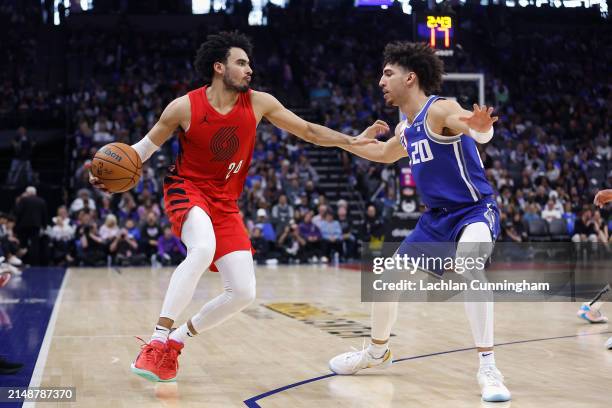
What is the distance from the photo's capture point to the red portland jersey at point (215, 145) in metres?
5.20

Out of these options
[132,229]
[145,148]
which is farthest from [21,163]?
[145,148]

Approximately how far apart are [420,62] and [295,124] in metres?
0.86

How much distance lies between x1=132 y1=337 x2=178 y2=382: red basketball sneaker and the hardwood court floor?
0.07 m

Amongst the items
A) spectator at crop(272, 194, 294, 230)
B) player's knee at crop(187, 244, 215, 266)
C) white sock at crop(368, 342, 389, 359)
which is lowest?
spectator at crop(272, 194, 294, 230)

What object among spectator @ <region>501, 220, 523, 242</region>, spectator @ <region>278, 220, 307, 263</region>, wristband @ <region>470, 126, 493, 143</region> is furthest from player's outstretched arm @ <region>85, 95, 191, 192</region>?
spectator @ <region>501, 220, 523, 242</region>

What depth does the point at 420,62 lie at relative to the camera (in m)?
5.21

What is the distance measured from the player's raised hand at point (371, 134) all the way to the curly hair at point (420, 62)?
0.46 meters

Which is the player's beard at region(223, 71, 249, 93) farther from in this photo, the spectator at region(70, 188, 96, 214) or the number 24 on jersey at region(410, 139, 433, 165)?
the spectator at region(70, 188, 96, 214)

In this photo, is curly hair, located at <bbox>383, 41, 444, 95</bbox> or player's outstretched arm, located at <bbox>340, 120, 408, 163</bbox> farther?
player's outstretched arm, located at <bbox>340, 120, 408, 163</bbox>

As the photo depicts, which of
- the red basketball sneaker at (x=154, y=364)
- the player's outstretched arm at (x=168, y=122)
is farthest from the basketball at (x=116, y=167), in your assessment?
the red basketball sneaker at (x=154, y=364)

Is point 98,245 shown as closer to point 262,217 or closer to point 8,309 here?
point 262,217

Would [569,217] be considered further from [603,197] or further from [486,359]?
[486,359]

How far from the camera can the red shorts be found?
5145mm

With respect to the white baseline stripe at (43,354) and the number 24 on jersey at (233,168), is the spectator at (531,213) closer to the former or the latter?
the white baseline stripe at (43,354)
